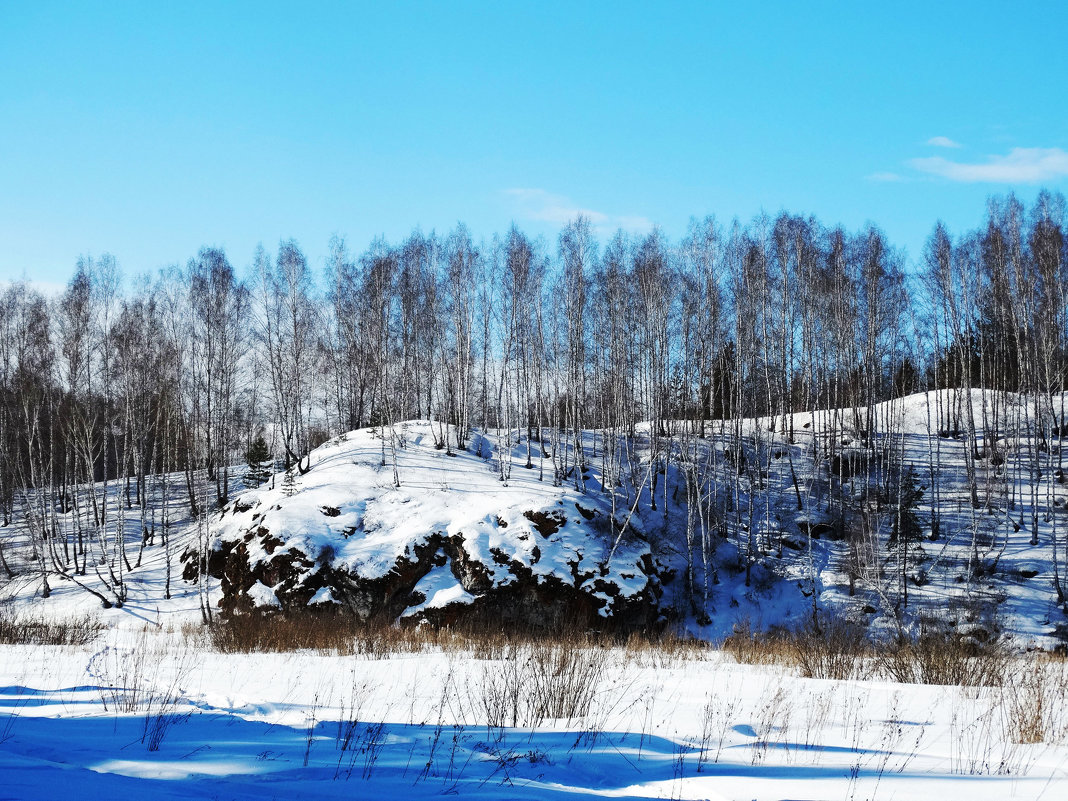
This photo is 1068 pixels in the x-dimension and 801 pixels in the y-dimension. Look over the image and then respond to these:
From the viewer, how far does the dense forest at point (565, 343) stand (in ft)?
89.5

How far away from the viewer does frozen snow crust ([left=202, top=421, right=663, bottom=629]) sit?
68.9ft

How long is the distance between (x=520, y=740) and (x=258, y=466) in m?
30.0

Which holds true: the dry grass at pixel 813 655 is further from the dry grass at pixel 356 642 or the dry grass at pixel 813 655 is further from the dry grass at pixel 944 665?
the dry grass at pixel 356 642

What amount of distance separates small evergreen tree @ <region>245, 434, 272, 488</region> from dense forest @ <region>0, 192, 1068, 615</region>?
1.76 meters

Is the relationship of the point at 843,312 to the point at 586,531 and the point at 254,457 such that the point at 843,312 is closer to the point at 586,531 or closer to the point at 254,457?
the point at 586,531

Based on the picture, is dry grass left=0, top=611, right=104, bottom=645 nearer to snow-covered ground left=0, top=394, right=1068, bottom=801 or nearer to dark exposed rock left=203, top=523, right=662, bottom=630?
snow-covered ground left=0, top=394, right=1068, bottom=801

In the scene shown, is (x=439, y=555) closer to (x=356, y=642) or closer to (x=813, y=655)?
(x=356, y=642)

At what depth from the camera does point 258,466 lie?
32.5 m

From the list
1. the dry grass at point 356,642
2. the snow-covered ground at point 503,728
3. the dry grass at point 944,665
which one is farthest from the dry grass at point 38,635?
the dry grass at point 944,665

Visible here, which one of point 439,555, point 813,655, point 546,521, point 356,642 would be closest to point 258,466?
point 439,555

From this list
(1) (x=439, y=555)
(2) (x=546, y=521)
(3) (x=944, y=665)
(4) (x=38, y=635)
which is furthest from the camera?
(2) (x=546, y=521)

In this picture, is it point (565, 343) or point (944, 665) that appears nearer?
point (944, 665)

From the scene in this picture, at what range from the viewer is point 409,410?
123ft

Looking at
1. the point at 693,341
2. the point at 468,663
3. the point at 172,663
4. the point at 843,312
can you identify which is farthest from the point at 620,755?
the point at 843,312
